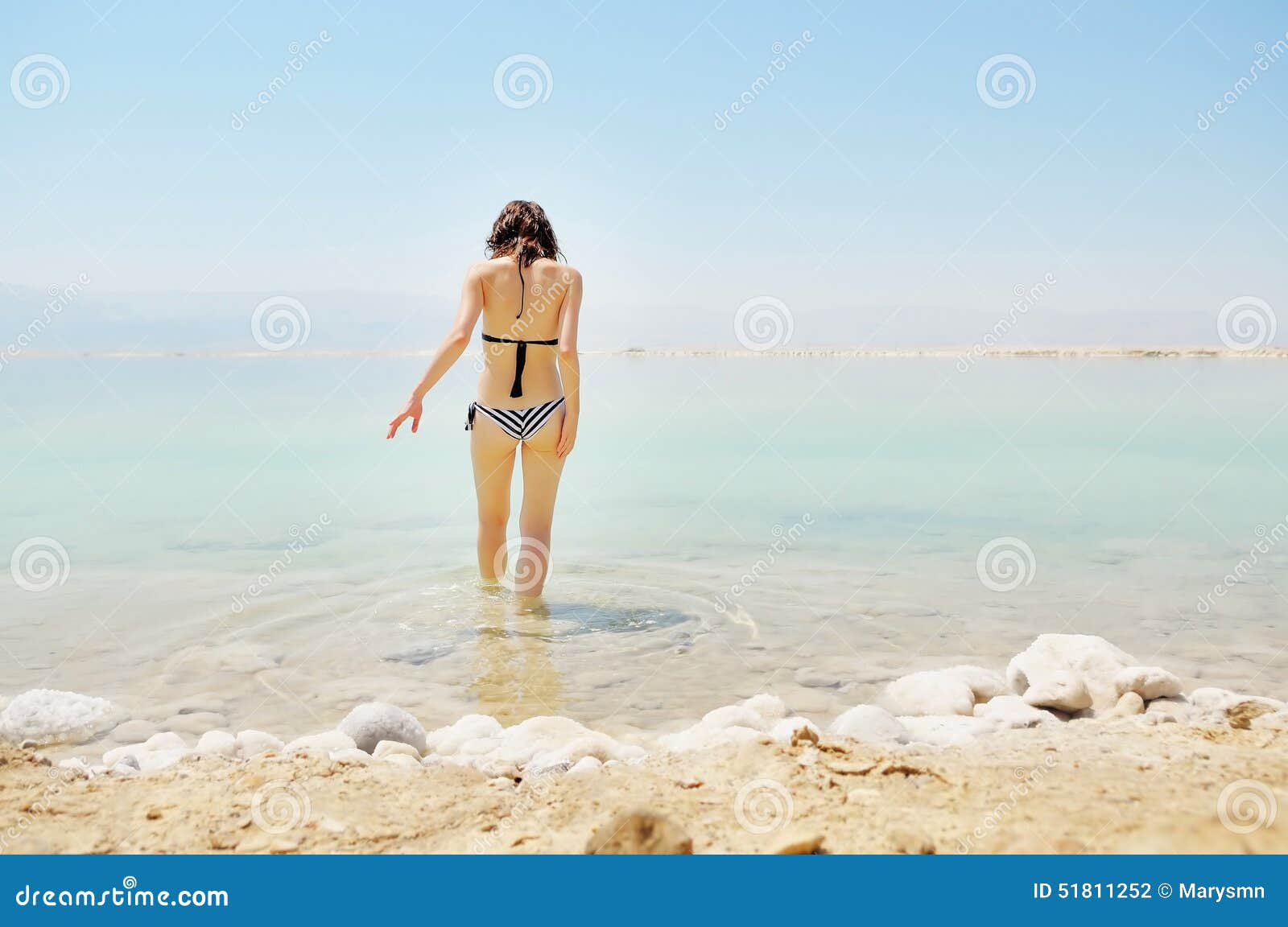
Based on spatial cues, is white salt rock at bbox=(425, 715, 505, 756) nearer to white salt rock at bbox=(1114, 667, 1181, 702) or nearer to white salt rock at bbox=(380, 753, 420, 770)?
white salt rock at bbox=(380, 753, 420, 770)

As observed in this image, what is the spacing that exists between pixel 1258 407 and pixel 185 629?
783 inches

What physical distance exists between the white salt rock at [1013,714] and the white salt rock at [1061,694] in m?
0.05

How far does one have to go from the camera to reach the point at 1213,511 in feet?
27.9

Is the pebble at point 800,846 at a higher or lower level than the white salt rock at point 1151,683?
lower

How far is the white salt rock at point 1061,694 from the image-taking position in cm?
400

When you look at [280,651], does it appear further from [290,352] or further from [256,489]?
[290,352]

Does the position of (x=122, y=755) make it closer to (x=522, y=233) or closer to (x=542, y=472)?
(x=542, y=472)

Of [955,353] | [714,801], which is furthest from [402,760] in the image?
[955,353]

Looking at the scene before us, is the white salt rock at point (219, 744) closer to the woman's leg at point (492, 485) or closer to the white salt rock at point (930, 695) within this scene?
the woman's leg at point (492, 485)
